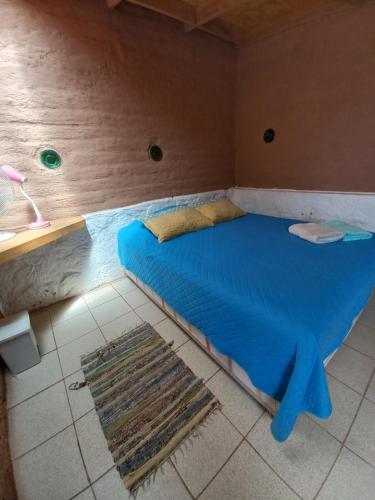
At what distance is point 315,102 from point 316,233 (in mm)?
1419

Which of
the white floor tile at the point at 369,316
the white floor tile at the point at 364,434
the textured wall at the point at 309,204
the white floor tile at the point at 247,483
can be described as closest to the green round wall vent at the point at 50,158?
the textured wall at the point at 309,204

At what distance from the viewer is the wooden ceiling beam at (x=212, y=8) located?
5.60 feet

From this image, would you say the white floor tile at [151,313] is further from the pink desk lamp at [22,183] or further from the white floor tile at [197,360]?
the pink desk lamp at [22,183]

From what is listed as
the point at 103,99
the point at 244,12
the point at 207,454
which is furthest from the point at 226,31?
the point at 207,454

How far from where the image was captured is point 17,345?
4.56ft

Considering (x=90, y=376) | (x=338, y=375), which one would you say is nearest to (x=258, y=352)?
(x=338, y=375)

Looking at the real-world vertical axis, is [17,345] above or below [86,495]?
above

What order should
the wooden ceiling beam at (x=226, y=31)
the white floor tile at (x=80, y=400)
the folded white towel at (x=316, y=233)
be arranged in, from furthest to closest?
the wooden ceiling beam at (x=226, y=31)
the folded white towel at (x=316, y=233)
the white floor tile at (x=80, y=400)

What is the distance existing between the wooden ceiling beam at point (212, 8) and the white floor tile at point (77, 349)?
9.58 feet

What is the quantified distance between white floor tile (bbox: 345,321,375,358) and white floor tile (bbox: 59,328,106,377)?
1.86 m

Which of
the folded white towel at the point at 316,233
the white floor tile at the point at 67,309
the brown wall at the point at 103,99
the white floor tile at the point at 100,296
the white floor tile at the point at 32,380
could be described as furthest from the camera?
the white floor tile at the point at 100,296

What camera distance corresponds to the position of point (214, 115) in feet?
8.82

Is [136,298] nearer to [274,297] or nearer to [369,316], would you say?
[274,297]

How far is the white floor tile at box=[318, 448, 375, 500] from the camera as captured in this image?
839 millimetres
